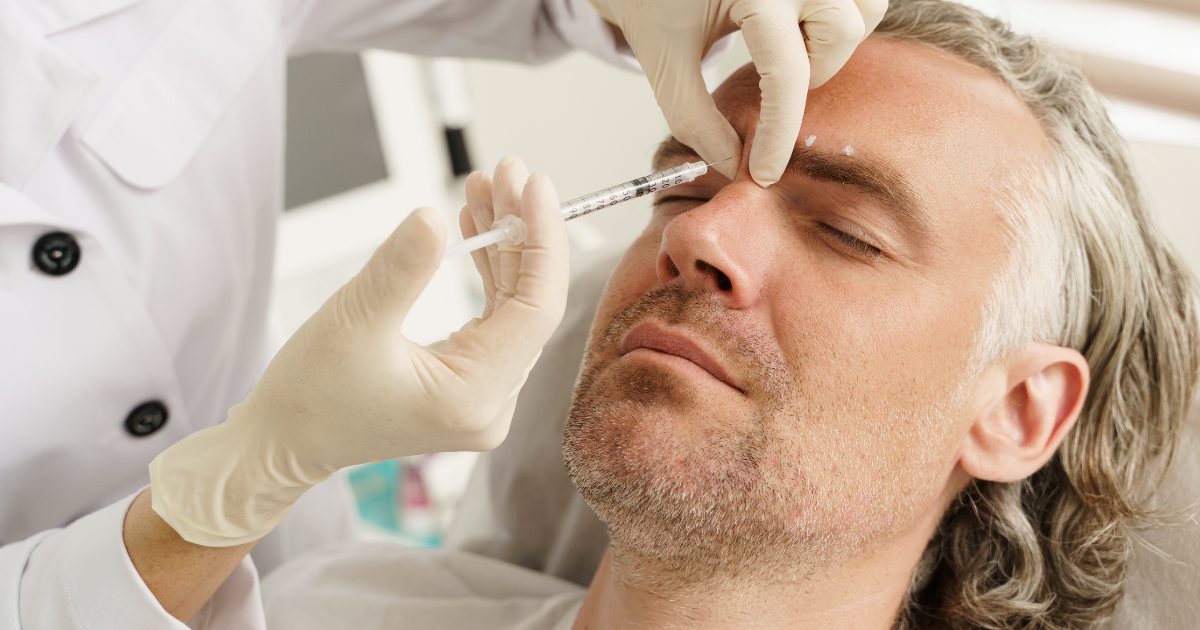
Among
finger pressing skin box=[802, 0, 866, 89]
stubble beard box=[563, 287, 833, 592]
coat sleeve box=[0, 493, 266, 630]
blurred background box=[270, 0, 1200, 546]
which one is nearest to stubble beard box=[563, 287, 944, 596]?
stubble beard box=[563, 287, 833, 592]

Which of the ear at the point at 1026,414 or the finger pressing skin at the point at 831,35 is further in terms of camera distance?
the ear at the point at 1026,414

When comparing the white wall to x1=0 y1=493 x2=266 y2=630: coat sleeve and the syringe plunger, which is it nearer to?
the syringe plunger

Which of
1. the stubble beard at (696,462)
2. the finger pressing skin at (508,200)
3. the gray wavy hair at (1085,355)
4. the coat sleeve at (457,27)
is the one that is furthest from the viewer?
the coat sleeve at (457,27)

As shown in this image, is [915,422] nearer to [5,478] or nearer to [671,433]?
[671,433]

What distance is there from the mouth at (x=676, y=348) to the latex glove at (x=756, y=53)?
234 millimetres

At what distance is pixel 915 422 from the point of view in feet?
3.29

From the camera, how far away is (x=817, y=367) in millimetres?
950

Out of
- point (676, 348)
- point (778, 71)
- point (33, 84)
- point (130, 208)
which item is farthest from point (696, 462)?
point (33, 84)

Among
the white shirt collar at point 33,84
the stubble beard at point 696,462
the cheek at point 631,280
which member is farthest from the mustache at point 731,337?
the white shirt collar at point 33,84

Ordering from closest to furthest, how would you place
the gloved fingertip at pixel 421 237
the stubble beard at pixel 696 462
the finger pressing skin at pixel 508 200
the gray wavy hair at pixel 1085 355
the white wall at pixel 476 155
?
1. the gloved fingertip at pixel 421 237
2. the finger pressing skin at pixel 508 200
3. the stubble beard at pixel 696 462
4. the gray wavy hair at pixel 1085 355
5. the white wall at pixel 476 155

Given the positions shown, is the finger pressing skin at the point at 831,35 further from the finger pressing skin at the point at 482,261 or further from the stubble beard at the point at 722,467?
the finger pressing skin at the point at 482,261

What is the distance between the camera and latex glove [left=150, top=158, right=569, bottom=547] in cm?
75

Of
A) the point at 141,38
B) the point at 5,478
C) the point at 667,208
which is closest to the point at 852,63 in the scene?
the point at 667,208

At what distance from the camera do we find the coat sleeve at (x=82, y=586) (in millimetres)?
894
